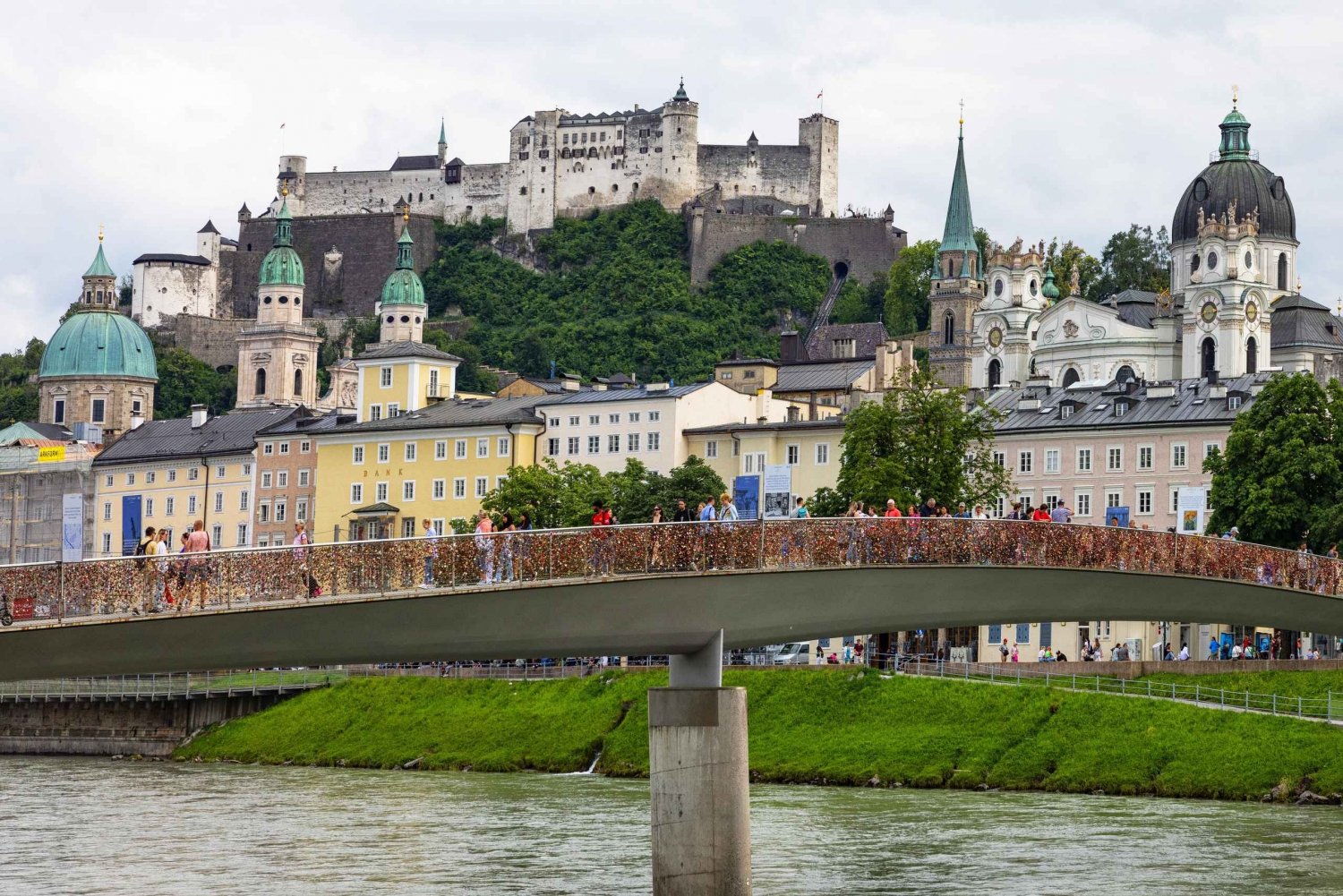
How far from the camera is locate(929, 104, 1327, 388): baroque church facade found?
413 ft

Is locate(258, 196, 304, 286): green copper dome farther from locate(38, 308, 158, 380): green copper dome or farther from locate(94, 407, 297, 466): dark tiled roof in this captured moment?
locate(94, 407, 297, 466): dark tiled roof

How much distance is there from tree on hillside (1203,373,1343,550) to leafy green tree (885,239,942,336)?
86000 mm

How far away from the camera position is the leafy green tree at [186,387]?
161m

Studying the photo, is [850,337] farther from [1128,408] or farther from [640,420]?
[1128,408]

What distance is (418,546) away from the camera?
101 ft

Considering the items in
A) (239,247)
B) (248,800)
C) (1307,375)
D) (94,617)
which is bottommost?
(248,800)

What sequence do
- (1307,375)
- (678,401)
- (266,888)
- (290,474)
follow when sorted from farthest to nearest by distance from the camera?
(290,474), (678,401), (1307,375), (266,888)

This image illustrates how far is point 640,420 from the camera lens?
331ft

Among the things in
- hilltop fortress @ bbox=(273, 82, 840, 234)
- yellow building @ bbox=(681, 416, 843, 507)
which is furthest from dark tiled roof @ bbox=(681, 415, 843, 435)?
hilltop fortress @ bbox=(273, 82, 840, 234)

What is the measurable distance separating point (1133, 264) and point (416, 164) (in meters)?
56.2

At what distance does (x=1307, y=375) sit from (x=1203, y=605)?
120ft

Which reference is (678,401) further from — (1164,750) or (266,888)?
(266,888)

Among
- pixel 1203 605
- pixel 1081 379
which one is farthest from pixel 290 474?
pixel 1203 605

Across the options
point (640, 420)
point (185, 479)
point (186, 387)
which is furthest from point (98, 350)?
point (640, 420)
